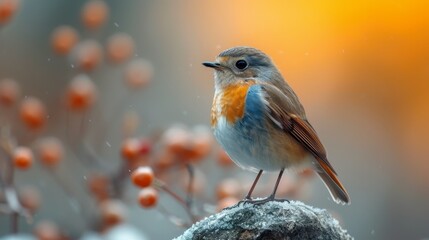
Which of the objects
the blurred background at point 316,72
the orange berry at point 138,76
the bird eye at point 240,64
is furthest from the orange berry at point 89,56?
the blurred background at point 316,72

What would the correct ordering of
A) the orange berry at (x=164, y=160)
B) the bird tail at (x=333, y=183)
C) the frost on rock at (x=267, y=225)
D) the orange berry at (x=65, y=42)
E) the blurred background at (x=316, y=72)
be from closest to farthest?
the frost on rock at (x=267, y=225) → the bird tail at (x=333, y=183) → the orange berry at (x=164, y=160) → the orange berry at (x=65, y=42) → the blurred background at (x=316, y=72)

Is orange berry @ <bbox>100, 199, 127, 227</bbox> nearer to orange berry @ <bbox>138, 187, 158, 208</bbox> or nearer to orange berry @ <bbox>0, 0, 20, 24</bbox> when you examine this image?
orange berry @ <bbox>138, 187, 158, 208</bbox>

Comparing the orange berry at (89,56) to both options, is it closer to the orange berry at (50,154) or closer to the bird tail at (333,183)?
the orange berry at (50,154)

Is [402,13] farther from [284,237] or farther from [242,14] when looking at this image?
[284,237]

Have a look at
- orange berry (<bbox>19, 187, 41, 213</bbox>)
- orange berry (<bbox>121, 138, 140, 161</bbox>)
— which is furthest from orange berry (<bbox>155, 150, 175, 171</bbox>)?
orange berry (<bbox>19, 187, 41, 213</bbox>)

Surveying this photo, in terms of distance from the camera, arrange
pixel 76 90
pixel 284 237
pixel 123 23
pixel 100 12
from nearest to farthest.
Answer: pixel 284 237, pixel 76 90, pixel 100 12, pixel 123 23

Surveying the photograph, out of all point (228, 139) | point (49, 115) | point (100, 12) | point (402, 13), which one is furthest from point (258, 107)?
point (402, 13)

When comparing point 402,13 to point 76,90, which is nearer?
point 76,90
